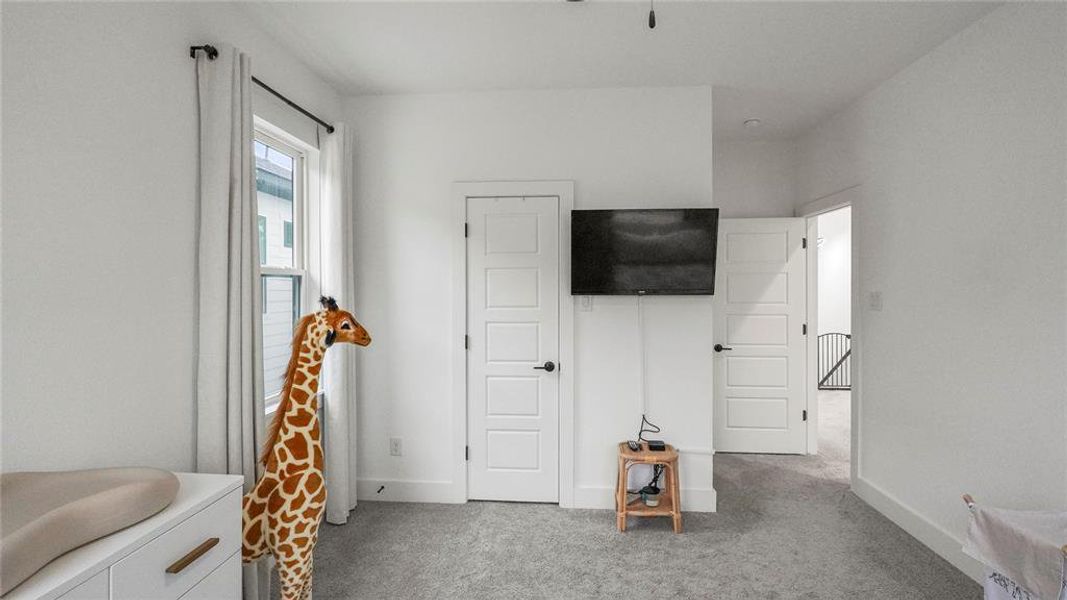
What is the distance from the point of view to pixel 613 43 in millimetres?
2375

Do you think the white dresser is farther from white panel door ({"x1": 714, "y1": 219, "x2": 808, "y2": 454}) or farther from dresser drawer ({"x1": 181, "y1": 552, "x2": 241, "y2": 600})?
white panel door ({"x1": 714, "y1": 219, "x2": 808, "y2": 454})

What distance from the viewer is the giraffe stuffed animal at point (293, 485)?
167 centimetres

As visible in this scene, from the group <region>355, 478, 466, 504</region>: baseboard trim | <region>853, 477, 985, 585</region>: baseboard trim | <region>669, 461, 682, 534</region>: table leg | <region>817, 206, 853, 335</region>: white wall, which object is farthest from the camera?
<region>817, 206, 853, 335</region>: white wall

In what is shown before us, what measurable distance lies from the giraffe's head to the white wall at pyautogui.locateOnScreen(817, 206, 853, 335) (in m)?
7.47

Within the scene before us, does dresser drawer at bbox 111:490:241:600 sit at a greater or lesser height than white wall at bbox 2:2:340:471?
lesser

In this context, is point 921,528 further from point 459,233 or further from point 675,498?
point 459,233

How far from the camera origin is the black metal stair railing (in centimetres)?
673

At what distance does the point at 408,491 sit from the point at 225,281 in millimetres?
1899

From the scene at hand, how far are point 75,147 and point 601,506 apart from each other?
3.05 meters

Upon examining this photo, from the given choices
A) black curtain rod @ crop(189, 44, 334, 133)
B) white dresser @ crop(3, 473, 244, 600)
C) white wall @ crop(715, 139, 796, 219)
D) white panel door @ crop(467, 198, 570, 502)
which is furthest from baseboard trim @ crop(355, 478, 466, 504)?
white wall @ crop(715, 139, 796, 219)

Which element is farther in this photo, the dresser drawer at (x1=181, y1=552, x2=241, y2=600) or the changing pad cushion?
the dresser drawer at (x1=181, y1=552, x2=241, y2=600)

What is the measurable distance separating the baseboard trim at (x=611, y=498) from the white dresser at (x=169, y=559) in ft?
6.58

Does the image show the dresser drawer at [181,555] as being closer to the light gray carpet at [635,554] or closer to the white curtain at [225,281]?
the white curtain at [225,281]

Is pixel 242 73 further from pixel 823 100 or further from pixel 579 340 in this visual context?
pixel 823 100
